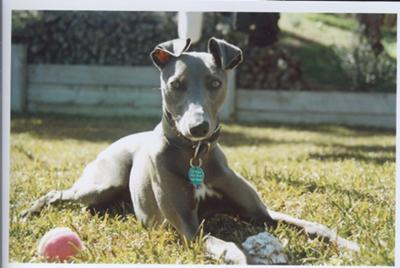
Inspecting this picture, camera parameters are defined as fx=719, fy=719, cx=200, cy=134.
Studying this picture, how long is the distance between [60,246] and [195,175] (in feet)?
1.81

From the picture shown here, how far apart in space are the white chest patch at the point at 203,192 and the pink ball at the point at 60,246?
0.46 m

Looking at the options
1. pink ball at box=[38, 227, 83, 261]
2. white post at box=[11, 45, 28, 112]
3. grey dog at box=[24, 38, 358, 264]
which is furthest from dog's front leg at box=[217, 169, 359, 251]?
white post at box=[11, 45, 28, 112]

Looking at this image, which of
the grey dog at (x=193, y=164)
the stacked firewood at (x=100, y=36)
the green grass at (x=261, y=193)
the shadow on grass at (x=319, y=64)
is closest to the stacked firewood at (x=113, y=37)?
the stacked firewood at (x=100, y=36)

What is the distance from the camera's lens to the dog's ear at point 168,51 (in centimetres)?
267

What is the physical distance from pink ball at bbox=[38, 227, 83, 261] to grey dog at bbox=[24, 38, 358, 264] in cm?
34

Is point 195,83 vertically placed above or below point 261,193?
above

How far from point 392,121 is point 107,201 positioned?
3.80 m

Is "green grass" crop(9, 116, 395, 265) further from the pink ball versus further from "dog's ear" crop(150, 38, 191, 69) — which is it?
"dog's ear" crop(150, 38, 191, 69)

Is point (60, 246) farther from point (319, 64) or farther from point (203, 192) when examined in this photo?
point (319, 64)

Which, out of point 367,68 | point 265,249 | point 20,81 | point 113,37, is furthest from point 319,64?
point 265,249

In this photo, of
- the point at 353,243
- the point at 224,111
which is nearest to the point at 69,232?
the point at 353,243

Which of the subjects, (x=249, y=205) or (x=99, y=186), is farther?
(x=99, y=186)

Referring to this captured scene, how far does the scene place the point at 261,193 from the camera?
10.9ft

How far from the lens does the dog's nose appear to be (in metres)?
2.50
